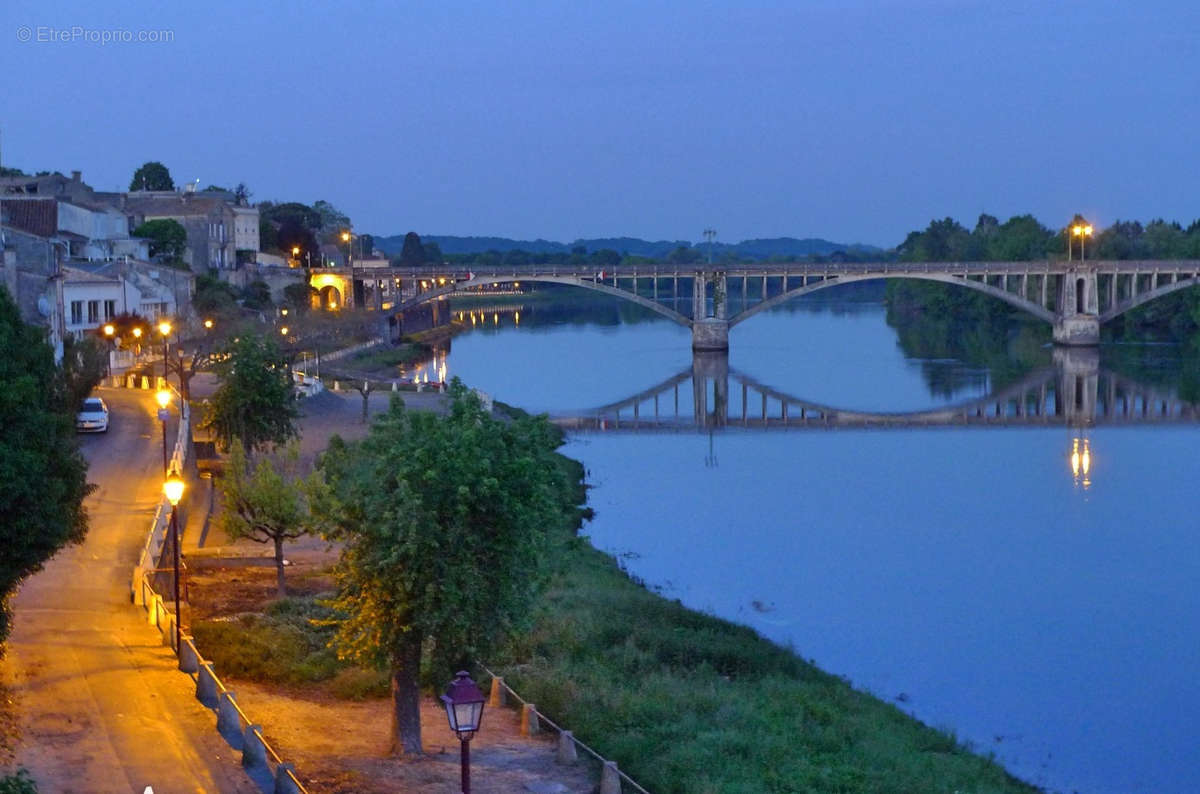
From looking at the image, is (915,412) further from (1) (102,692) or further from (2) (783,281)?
(1) (102,692)

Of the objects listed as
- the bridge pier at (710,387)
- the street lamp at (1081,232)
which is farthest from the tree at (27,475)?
the street lamp at (1081,232)

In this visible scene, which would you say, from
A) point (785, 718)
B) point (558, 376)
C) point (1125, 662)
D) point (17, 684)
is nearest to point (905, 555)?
point (1125, 662)

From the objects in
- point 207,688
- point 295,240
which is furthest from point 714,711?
point 295,240

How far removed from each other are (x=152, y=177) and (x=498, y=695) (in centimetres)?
8952

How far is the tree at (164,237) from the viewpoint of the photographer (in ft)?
206

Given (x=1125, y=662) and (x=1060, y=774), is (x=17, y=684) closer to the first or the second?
(x=1060, y=774)

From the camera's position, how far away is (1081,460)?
3941 centimetres

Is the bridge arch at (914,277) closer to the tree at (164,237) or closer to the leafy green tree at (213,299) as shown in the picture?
the leafy green tree at (213,299)

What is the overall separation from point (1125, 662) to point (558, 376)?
44.8m

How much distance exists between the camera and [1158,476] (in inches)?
1439

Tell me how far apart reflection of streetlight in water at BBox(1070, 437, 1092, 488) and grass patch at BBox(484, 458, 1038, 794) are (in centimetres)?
1821

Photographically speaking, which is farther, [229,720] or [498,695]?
[498,695]

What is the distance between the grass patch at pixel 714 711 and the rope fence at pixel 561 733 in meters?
0.29

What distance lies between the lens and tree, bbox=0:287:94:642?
1272cm
